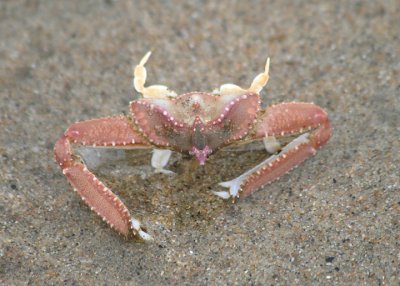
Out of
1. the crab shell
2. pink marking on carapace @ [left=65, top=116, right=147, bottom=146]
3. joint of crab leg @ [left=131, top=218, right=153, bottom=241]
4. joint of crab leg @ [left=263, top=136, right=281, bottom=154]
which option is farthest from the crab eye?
joint of crab leg @ [left=263, top=136, right=281, bottom=154]

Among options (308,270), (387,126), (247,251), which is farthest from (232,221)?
(387,126)

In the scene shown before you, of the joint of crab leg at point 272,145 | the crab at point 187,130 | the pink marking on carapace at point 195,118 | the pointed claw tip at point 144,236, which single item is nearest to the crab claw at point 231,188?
the crab at point 187,130

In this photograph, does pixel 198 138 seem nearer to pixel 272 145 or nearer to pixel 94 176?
pixel 94 176

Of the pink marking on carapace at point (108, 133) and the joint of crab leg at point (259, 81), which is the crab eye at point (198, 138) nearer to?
the pink marking on carapace at point (108, 133)

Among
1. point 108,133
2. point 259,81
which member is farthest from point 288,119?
point 108,133

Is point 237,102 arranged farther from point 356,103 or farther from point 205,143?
point 356,103

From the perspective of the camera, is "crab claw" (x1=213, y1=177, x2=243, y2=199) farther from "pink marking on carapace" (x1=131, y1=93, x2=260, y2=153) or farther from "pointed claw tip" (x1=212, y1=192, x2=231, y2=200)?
"pink marking on carapace" (x1=131, y1=93, x2=260, y2=153)
